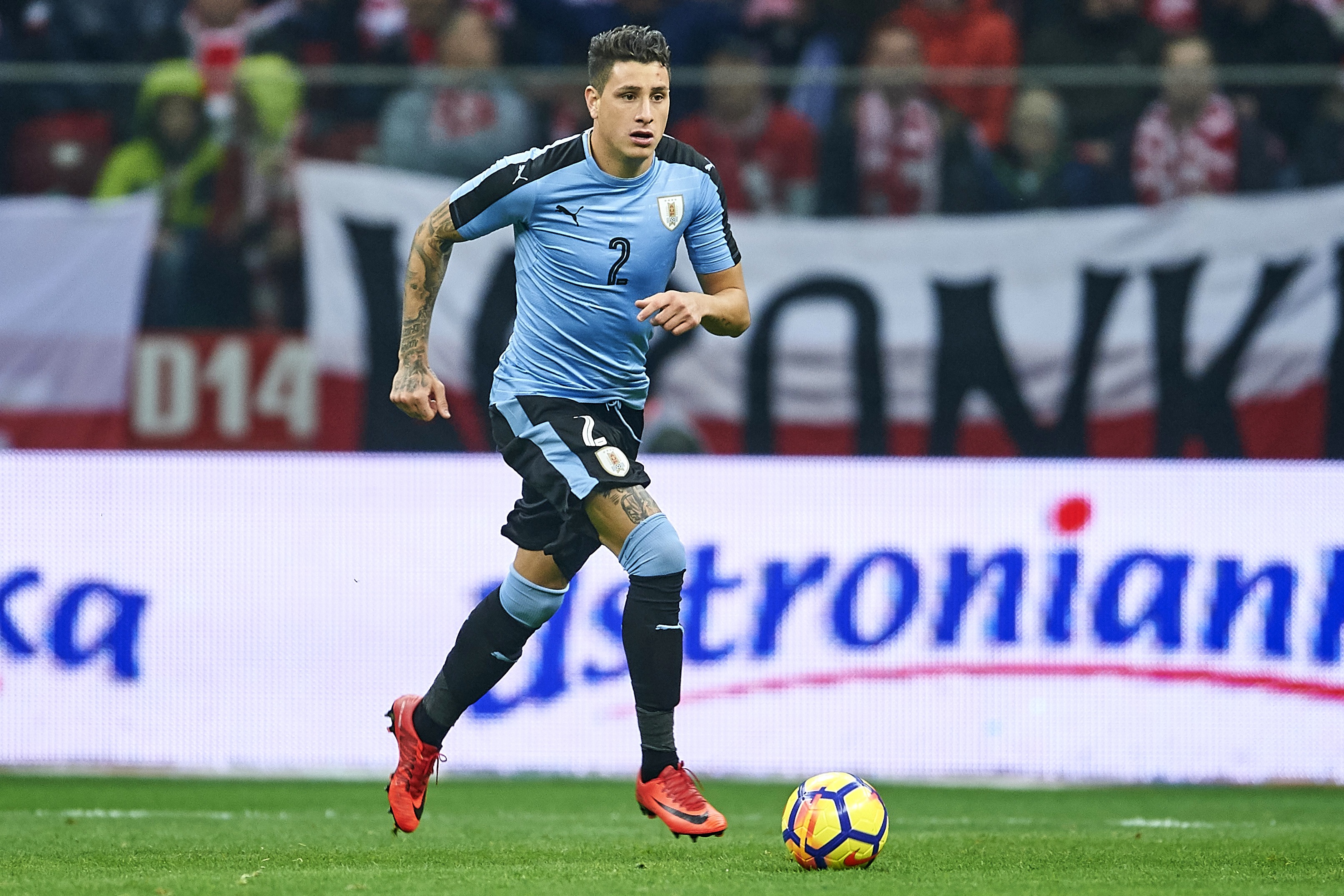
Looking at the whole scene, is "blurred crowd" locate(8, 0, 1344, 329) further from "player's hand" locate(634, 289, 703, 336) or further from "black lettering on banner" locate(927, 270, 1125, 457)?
"player's hand" locate(634, 289, 703, 336)

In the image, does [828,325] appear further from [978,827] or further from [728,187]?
[978,827]

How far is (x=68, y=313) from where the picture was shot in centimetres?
938

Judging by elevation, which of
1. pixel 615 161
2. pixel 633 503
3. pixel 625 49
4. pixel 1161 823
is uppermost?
pixel 625 49

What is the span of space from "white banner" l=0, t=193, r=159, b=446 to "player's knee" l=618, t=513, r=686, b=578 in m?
5.24

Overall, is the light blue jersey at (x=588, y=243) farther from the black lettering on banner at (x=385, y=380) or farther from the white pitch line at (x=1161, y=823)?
the black lettering on banner at (x=385, y=380)

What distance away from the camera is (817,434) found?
9.35 m

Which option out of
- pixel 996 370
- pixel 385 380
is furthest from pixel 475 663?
pixel 996 370

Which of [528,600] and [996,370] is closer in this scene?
[528,600]

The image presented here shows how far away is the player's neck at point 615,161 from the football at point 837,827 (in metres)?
1.71

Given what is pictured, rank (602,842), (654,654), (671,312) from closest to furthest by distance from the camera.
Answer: (671,312) → (654,654) → (602,842)

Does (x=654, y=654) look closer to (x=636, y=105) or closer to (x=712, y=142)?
(x=636, y=105)

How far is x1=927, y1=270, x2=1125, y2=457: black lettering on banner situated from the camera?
9258 mm

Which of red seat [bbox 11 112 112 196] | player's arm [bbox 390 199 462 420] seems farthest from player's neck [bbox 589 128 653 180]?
red seat [bbox 11 112 112 196]

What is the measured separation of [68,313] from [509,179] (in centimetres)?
517
